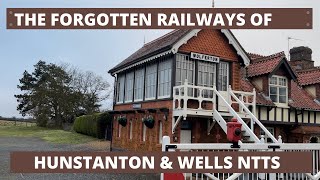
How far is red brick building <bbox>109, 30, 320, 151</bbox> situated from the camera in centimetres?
1695

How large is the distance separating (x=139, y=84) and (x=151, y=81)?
1.64 m

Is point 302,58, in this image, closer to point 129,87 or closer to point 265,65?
point 265,65

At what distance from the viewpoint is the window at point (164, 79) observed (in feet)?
58.3

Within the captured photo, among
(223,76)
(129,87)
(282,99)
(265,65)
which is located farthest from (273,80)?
(129,87)

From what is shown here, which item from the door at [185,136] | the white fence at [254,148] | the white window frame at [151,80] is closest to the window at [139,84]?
the white window frame at [151,80]

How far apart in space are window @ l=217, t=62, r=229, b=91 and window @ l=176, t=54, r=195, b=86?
6.32 ft

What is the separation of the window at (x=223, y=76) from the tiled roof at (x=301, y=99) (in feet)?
19.3

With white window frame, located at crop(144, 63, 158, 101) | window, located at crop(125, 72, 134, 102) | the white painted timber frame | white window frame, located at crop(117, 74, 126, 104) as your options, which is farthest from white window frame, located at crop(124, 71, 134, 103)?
white window frame, located at crop(144, 63, 158, 101)

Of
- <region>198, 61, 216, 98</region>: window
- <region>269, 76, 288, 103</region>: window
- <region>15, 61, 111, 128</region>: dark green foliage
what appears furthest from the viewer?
<region>15, 61, 111, 128</region>: dark green foliage

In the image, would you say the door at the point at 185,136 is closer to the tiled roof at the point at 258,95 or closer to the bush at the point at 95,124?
the tiled roof at the point at 258,95

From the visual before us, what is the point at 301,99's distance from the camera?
2378 cm

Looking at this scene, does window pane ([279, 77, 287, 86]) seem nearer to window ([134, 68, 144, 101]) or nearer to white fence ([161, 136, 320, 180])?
window ([134, 68, 144, 101])

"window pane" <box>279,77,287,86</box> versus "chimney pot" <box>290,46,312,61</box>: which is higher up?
"chimney pot" <box>290,46,312,61</box>

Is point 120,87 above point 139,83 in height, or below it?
below
